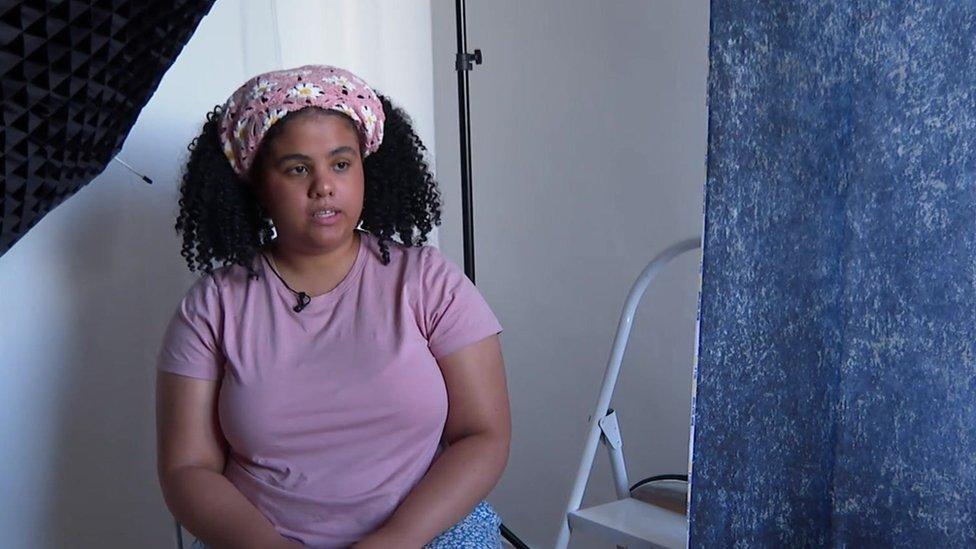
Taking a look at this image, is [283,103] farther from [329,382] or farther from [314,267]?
[329,382]

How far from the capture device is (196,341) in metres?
1.33

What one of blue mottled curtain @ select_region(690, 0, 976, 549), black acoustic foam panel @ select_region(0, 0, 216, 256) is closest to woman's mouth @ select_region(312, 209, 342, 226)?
blue mottled curtain @ select_region(690, 0, 976, 549)

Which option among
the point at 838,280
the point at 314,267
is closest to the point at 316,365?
the point at 314,267

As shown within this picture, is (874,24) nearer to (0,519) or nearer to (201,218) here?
(201,218)

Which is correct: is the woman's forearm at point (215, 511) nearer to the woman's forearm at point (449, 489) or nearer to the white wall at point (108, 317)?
the woman's forearm at point (449, 489)

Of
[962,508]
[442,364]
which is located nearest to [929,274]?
[962,508]

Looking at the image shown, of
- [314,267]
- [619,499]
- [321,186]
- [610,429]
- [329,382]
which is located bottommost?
[619,499]

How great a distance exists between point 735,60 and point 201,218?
2.45ft

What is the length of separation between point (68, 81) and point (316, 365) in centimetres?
98

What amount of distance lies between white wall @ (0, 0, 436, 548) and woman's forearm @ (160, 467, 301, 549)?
0.40m

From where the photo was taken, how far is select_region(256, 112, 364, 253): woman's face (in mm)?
1309

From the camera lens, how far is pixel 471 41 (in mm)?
2244

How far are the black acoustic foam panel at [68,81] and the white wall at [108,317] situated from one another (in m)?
1.24

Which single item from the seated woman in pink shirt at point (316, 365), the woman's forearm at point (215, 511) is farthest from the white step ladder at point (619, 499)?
the woman's forearm at point (215, 511)
